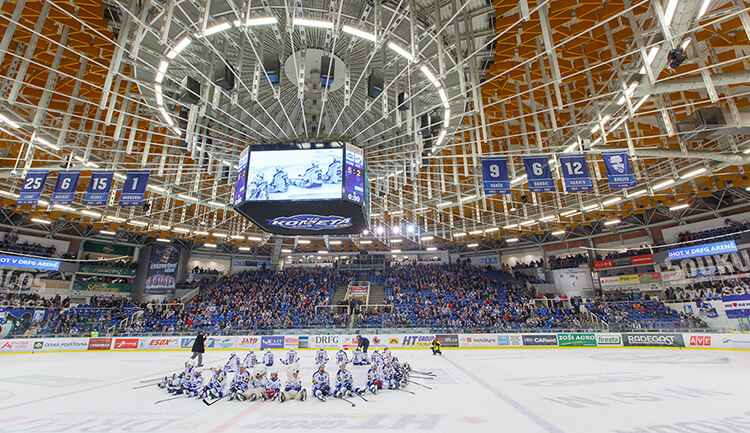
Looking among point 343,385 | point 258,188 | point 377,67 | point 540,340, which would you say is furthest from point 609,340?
point 258,188

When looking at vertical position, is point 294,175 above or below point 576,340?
above

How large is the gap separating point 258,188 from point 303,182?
1607 millimetres

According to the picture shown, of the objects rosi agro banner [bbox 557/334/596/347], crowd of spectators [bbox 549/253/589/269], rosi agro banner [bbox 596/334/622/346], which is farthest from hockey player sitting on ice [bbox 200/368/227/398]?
crowd of spectators [bbox 549/253/589/269]

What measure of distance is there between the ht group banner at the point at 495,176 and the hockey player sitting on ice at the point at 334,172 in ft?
18.1

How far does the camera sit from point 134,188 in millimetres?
13930

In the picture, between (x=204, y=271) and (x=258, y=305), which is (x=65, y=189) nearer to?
(x=258, y=305)

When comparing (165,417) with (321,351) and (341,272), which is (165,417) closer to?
(321,351)

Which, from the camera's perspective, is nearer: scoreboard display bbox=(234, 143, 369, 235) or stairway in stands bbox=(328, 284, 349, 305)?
scoreboard display bbox=(234, 143, 369, 235)

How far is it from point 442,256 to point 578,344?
26.0 metres

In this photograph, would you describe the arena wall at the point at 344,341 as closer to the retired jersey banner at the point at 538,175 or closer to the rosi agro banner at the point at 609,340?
the rosi agro banner at the point at 609,340

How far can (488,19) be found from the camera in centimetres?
1068

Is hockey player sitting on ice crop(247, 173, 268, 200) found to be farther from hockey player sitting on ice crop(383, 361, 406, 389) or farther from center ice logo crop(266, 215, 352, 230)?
hockey player sitting on ice crop(383, 361, 406, 389)

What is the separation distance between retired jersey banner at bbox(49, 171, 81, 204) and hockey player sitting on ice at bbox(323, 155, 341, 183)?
417 inches

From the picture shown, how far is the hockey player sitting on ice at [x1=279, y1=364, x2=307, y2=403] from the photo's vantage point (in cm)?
831
